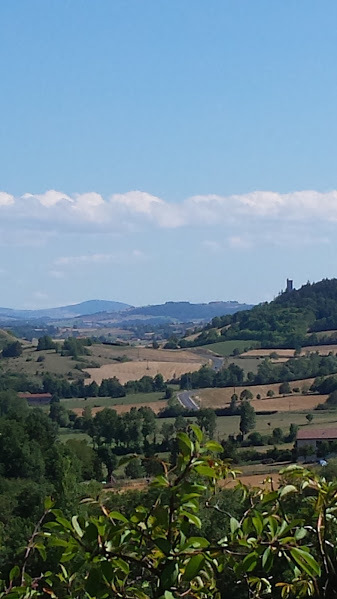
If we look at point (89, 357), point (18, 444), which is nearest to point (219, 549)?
point (18, 444)

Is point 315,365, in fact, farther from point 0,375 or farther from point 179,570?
point 179,570

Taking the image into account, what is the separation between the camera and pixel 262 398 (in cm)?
7262

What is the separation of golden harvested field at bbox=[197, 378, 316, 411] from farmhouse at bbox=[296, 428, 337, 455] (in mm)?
14373

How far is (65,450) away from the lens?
38.8 m

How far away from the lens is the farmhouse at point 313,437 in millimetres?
47562

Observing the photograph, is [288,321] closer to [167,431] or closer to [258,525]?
[167,431]

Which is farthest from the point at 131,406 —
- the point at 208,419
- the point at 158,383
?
the point at 158,383

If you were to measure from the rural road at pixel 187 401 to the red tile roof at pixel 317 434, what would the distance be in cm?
1433

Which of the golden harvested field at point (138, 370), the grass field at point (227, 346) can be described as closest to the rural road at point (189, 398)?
the golden harvested field at point (138, 370)

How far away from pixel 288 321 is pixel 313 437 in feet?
254

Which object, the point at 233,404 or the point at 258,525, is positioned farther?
the point at 233,404

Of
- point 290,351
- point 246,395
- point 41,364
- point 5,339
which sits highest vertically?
point 5,339

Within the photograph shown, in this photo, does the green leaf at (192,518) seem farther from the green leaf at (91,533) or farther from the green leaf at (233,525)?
the green leaf at (91,533)

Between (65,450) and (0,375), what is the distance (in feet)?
178
